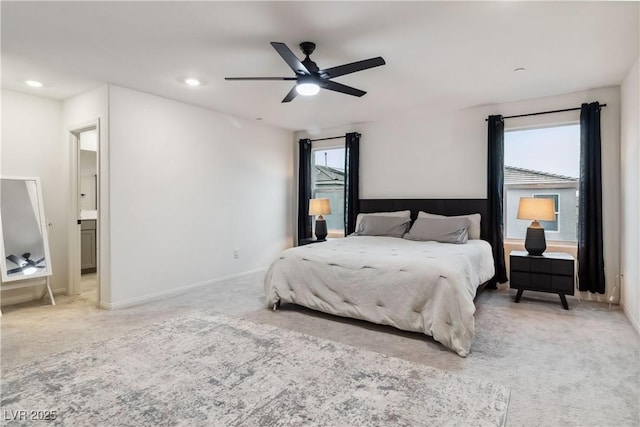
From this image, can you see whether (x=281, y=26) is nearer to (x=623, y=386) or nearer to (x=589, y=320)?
(x=623, y=386)

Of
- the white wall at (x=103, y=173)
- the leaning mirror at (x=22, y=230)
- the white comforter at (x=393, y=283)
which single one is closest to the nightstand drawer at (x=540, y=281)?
the white comforter at (x=393, y=283)

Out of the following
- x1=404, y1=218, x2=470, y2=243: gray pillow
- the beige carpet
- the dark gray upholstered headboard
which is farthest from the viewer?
the dark gray upholstered headboard

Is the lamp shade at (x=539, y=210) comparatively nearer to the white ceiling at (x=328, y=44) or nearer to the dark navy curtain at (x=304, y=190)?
the white ceiling at (x=328, y=44)

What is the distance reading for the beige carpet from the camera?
196 centimetres

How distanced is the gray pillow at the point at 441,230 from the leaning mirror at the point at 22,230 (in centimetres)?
446

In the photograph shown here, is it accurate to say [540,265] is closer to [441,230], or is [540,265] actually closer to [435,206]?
[441,230]

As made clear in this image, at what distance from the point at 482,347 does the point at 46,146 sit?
5.20 metres

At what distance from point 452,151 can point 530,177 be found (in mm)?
1036

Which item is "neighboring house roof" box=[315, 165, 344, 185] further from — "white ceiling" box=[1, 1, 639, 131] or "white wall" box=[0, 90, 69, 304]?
"white wall" box=[0, 90, 69, 304]

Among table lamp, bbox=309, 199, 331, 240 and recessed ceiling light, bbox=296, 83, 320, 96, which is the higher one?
recessed ceiling light, bbox=296, 83, 320, 96

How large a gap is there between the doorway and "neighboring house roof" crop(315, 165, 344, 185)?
3453 millimetres

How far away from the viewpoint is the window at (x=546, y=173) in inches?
164

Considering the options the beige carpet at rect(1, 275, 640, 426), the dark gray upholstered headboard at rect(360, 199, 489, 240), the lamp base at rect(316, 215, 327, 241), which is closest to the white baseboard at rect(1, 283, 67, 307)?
the beige carpet at rect(1, 275, 640, 426)

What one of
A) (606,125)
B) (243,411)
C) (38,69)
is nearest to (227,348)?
(243,411)
